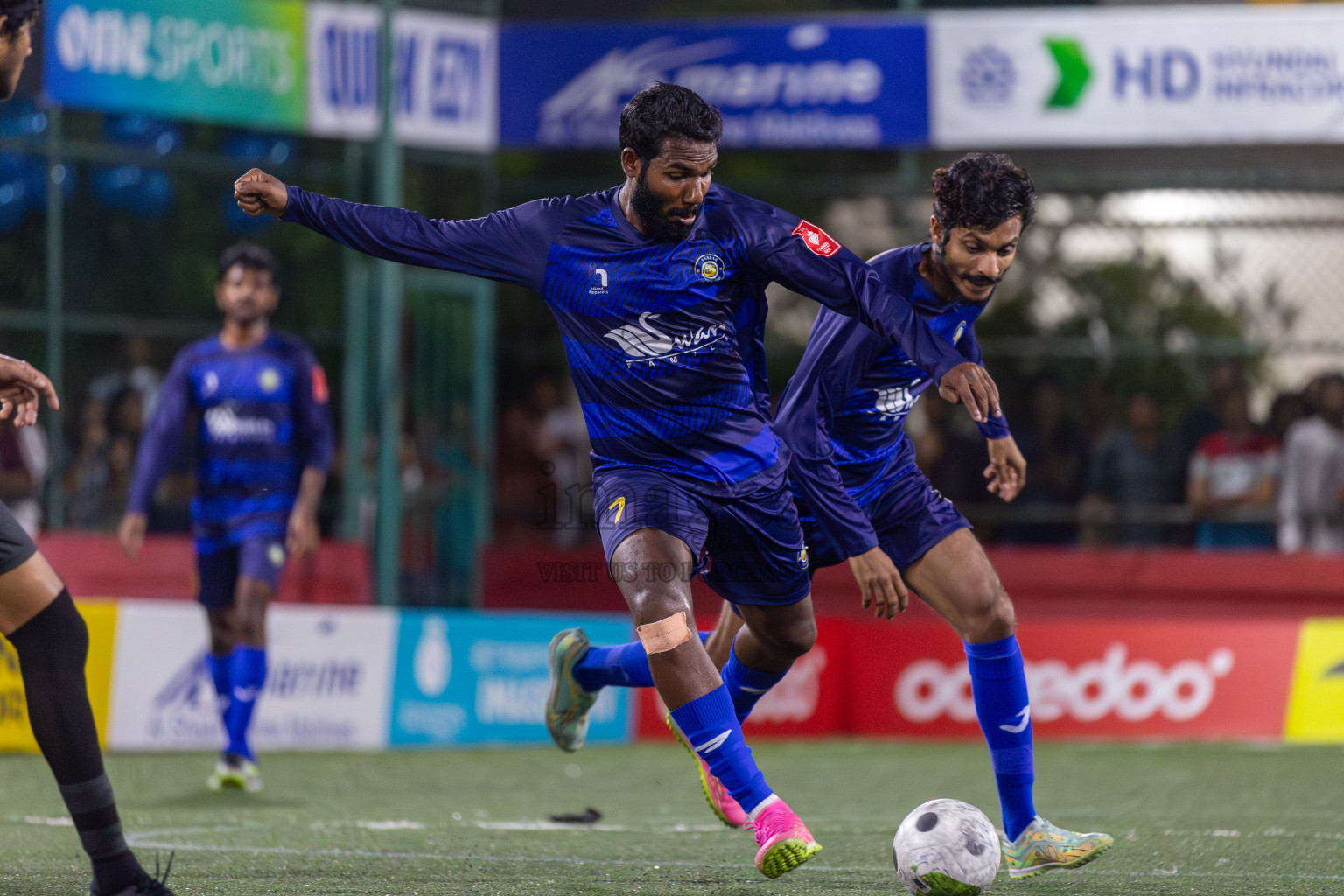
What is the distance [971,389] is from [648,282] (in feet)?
3.17

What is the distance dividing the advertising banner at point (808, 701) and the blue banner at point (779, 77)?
377 cm

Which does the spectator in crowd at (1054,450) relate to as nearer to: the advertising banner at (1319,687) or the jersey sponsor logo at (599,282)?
the advertising banner at (1319,687)

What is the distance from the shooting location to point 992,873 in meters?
4.55

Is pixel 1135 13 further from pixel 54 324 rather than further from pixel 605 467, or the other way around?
pixel 605 467

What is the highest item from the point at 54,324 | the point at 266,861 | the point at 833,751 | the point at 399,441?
the point at 54,324

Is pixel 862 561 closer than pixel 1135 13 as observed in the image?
Yes

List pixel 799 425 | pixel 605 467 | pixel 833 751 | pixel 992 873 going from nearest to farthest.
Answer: pixel 992 873, pixel 605 467, pixel 799 425, pixel 833 751

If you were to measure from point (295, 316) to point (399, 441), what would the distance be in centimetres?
118

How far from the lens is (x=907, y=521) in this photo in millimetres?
5504

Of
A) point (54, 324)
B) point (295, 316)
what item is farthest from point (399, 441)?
point (54, 324)

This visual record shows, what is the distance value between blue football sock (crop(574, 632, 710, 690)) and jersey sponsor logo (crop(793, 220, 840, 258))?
1557 millimetres

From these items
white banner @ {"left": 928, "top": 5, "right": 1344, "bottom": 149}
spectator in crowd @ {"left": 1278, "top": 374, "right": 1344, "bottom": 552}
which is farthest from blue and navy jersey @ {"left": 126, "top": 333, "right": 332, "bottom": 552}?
spectator in crowd @ {"left": 1278, "top": 374, "right": 1344, "bottom": 552}

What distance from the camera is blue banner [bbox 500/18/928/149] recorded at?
503 inches

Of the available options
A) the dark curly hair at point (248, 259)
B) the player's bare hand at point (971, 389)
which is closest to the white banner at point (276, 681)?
the dark curly hair at point (248, 259)
